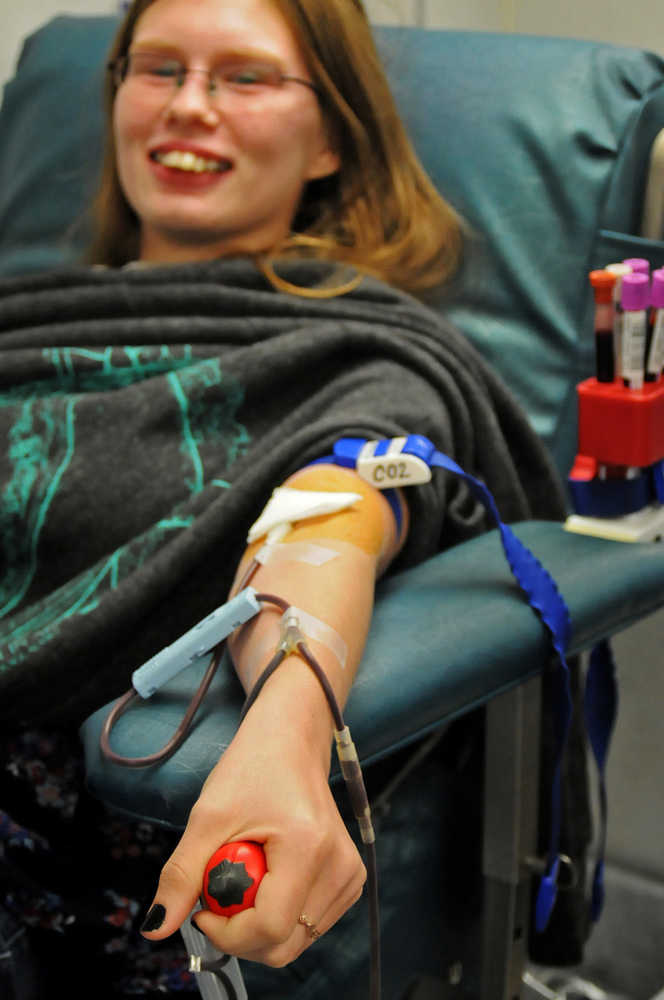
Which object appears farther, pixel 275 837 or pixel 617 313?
pixel 617 313

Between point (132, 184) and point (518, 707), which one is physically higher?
point (132, 184)

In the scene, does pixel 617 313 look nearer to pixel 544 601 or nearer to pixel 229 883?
pixel 544 601

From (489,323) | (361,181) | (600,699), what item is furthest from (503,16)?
(600,699)

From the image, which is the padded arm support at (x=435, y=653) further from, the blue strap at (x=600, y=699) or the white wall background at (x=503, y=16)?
the white wall background at (x=503, y=16)

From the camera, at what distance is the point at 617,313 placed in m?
0.96

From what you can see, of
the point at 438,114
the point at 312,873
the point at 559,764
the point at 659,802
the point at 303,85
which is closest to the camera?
the point at 312,873

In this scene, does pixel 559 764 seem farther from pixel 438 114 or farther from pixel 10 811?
pixel 438 114

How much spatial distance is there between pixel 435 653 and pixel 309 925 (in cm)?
24

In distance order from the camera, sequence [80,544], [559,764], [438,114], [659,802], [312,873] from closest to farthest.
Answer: [312,873] → [559,764] → [80,544] → [438,114] → [659,802]

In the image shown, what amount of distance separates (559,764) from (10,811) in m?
0.46

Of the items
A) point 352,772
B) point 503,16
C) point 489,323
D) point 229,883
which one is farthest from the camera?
A: point 503,16

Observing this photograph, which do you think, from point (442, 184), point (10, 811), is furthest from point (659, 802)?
point (10, 811)

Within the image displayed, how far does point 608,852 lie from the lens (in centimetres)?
171

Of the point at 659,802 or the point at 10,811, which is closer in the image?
the point at 10,811
